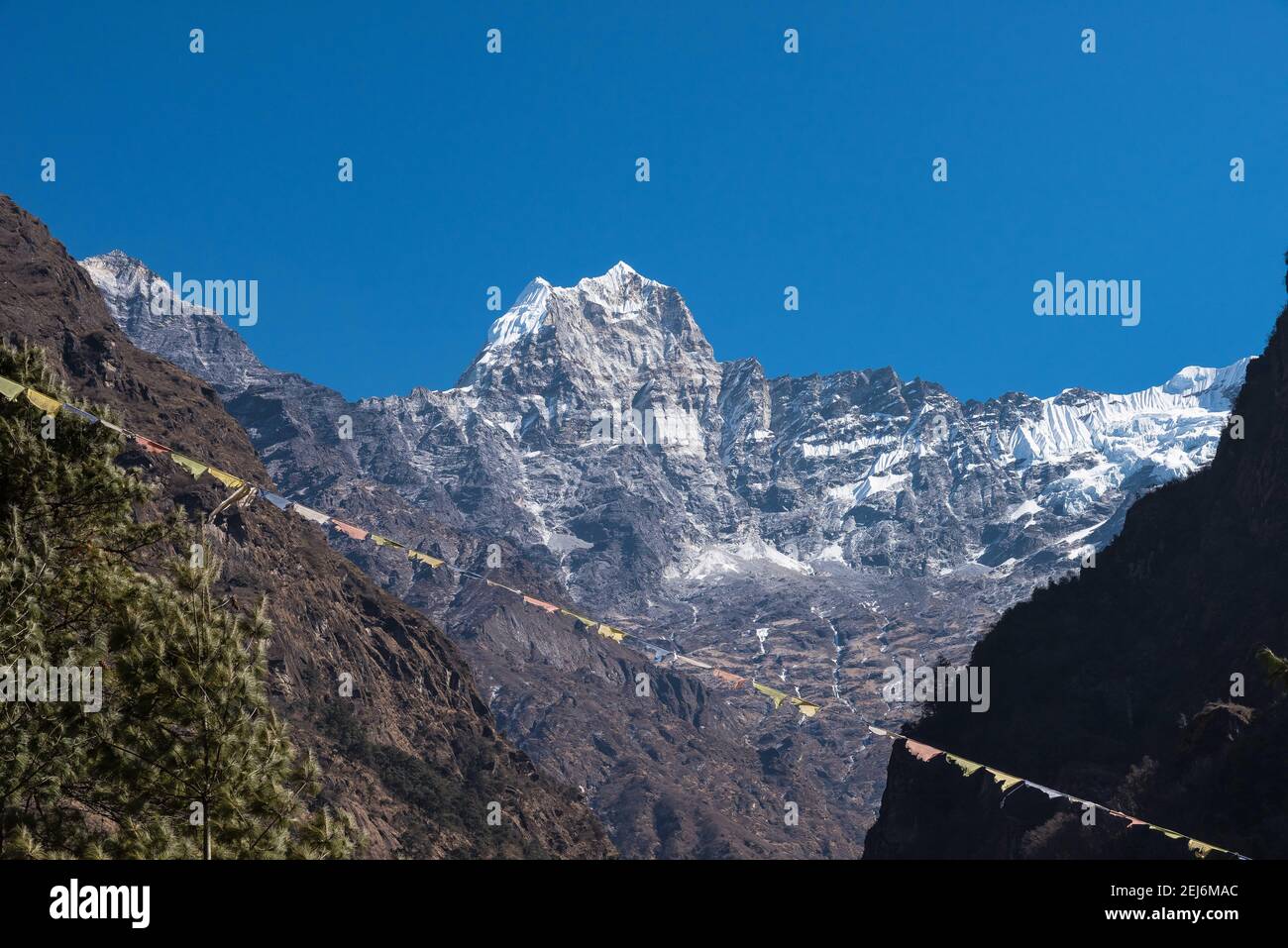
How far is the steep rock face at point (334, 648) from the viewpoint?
126m

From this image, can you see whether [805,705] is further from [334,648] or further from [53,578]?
[334,648]

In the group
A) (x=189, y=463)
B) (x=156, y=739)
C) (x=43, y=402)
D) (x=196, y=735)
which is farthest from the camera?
(x=189, y=463)

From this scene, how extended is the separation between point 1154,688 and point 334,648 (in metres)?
87.8

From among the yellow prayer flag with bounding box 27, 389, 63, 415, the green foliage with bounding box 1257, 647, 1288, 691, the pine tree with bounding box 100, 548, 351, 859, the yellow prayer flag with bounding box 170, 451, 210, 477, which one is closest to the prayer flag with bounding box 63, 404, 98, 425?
the yellow prayer flag with bounding box 27, 389, 63, 415

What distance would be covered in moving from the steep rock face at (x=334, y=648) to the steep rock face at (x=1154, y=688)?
144 ft

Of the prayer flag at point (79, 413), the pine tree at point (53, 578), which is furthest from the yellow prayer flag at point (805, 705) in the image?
the prayer flag at point (79, 413)

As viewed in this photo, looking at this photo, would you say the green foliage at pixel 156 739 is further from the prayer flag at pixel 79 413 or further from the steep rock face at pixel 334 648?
the steep rock face at pixel 334 648

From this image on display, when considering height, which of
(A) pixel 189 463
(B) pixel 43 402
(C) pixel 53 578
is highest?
(A) pixel 189 463

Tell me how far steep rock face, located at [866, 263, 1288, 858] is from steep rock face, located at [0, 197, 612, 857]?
43.9 metres

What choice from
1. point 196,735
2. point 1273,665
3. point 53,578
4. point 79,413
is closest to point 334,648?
point 79,413

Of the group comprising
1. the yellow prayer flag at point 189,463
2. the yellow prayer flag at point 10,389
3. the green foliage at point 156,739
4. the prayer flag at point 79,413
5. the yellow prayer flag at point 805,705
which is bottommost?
the yellow prayer flag at point 805,705

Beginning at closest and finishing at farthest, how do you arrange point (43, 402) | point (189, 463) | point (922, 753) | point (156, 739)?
point (156, 739)
point (43, 402)
point (189, 463)
point (922, 753)

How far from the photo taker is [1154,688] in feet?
310
